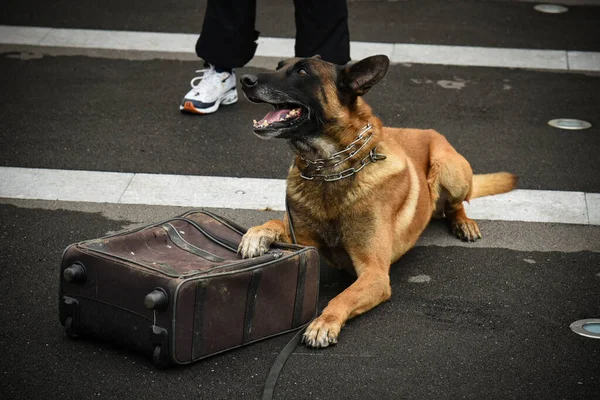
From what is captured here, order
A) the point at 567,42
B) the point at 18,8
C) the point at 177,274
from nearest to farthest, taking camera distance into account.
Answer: the point at 177,274
the point at 567,42
the point at 18,8

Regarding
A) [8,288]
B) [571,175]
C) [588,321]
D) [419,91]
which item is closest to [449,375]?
[588,321]

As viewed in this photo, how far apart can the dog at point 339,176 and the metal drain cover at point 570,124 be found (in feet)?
8.10

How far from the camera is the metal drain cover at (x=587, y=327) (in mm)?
3766

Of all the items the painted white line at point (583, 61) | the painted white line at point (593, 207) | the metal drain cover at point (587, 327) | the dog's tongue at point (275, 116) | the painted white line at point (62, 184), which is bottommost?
the painted white line at point (583, 61)

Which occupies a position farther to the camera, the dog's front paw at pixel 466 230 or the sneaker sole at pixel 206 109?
the sneaker sole at pixel 206 109

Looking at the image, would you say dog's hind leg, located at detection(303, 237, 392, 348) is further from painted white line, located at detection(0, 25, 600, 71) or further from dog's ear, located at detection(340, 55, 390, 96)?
painted white line, located at detection(0, 25, 600, 71)

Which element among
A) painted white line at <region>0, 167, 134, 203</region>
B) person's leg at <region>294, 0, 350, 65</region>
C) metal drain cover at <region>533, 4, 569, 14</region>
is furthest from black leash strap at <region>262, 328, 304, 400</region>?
metal drain cover at <region>533, 4, 569, 14</region>

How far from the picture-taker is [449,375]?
11.3ft

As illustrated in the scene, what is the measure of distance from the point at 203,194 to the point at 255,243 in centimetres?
155

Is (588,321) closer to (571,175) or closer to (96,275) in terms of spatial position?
(571,175)

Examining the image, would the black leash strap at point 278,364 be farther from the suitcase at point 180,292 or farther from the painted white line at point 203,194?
the painted white line at point 203,194

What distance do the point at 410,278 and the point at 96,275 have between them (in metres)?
1.63

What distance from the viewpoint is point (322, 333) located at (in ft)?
11.7

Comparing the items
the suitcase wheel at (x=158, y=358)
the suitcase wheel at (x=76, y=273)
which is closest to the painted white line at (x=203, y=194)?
the suitcase wheel at (x=76, y=273)
